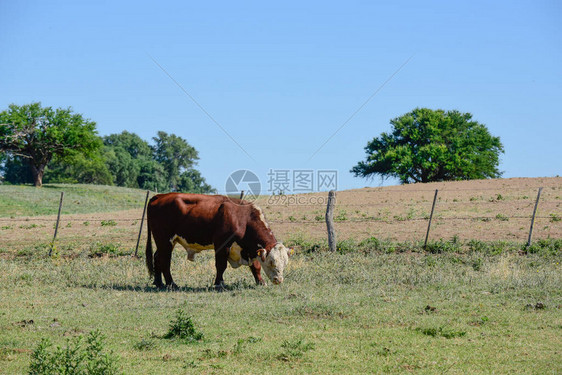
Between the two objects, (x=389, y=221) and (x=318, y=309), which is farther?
(x=389, y=221)

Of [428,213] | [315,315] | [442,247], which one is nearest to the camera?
[315,315]

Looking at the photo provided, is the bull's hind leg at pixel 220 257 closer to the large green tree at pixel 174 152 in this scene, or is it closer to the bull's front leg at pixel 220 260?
Answer: the bull's front leg at pixel 220 260

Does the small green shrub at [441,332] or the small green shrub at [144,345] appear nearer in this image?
the small green shrub at [144,345]

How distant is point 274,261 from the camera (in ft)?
43.3

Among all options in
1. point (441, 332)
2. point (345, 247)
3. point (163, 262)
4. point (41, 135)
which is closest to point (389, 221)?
point (345, 247)

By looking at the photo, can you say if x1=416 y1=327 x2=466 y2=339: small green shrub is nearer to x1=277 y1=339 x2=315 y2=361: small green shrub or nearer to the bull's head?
x1=277 y1=339 x2=315 y2=361: small green shrub

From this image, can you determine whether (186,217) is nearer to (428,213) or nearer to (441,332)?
(441,332)

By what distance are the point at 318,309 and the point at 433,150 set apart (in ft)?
169

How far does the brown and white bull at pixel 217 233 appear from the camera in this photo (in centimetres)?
1352

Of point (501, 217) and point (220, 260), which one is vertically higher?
point (501, 217)

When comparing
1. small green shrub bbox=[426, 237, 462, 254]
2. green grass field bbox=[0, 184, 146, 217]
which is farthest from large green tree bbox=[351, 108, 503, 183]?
small green shrub bbox=[426, 237, 462, 254]

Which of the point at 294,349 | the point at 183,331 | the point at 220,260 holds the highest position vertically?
the point at 220,260

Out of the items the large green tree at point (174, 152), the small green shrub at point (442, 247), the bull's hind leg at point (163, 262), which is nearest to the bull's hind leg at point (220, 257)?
the bull's hind leg at point (163, 262)

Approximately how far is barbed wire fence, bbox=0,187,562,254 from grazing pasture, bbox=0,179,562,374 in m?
1.73
